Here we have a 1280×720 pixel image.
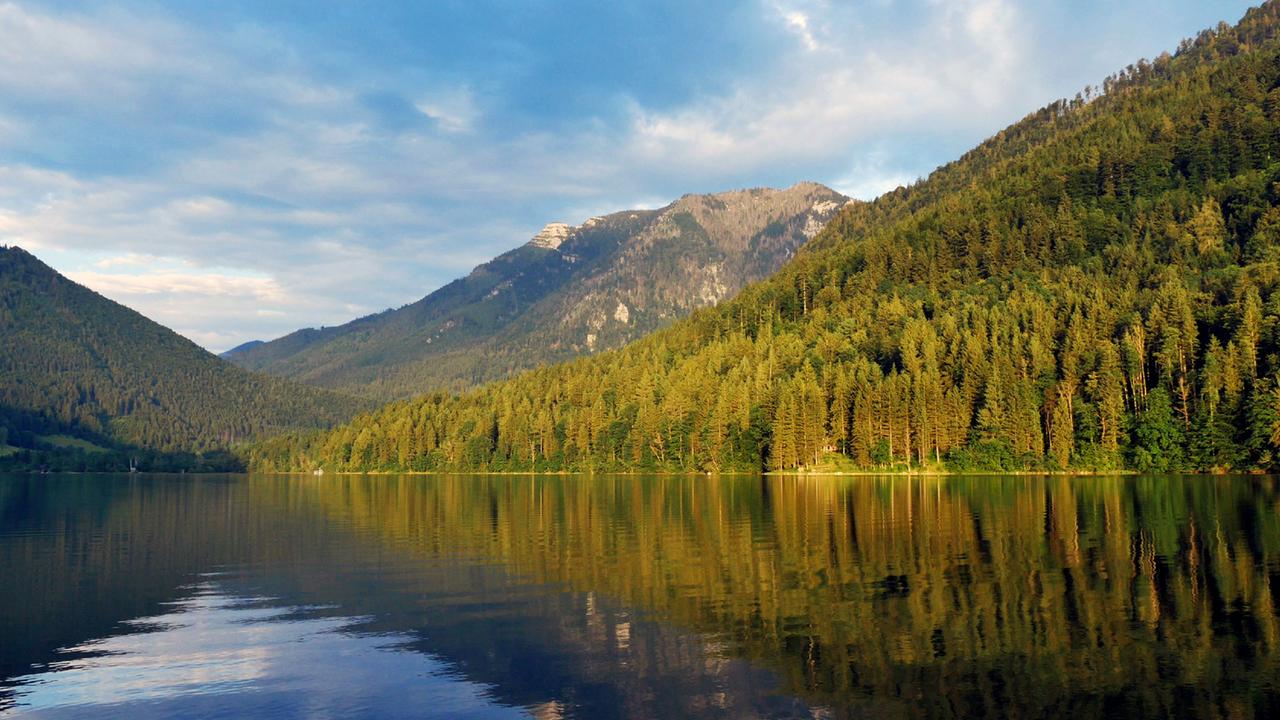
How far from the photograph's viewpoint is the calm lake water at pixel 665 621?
2239 centimetres

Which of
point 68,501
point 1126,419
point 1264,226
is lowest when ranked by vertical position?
point 68,501

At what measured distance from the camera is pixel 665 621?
31469 mm

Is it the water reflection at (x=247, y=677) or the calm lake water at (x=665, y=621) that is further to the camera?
the calm lake water at (x=665, y=621)

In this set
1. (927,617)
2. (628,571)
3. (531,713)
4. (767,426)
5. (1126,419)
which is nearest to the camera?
(531,713)

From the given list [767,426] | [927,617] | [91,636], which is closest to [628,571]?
[927,617]

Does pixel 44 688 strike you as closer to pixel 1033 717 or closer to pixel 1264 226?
pixel 1033 717

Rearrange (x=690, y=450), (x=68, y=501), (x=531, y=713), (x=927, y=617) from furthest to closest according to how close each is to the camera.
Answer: (x=690, y=450), (x=68, y=501), (x=927, y=617), (x=531, y=713)

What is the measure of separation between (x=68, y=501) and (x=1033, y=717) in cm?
13505

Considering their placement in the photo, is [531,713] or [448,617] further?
[448,617]

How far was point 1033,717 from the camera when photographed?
2008cm

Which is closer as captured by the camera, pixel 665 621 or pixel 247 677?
pixel 247 677

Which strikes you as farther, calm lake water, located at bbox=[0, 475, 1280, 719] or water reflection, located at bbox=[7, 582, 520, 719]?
calm lake water, located at bbox=[0, 475, 1280, 719]

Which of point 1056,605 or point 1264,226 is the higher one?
point 1264,226

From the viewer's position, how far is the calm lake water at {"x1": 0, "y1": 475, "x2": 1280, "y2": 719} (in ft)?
73.5
